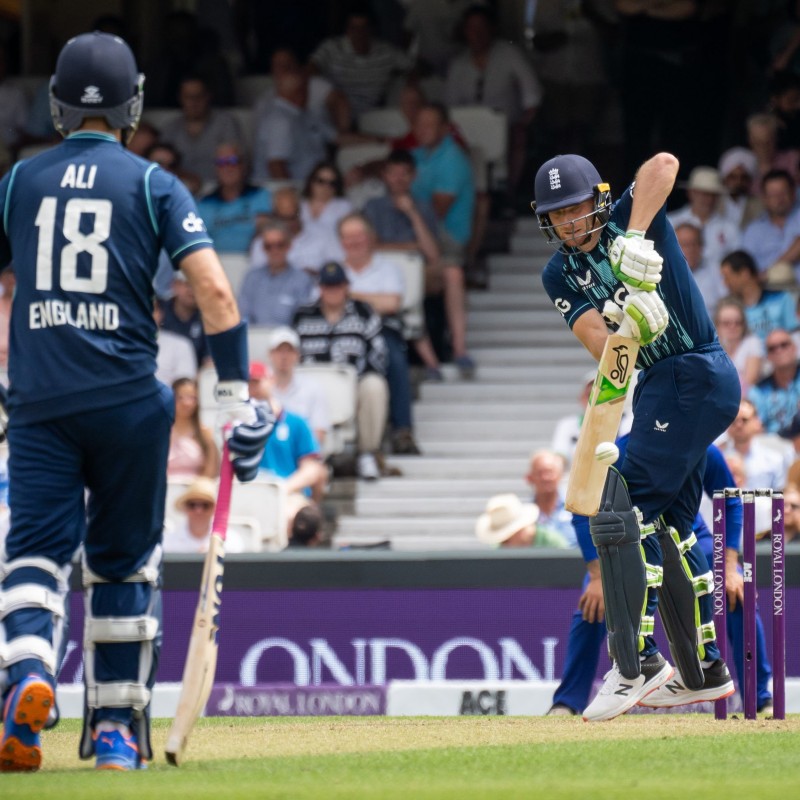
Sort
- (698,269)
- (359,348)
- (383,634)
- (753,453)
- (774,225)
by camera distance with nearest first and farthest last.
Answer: (383,634) < (753,453) < (359,348) < (698,269) < (774,225)

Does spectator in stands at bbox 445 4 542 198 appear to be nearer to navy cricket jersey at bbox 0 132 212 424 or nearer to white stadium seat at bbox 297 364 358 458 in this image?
white stadium seat at bbox 297 364 358 458

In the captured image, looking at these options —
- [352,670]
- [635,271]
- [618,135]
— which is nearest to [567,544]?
[352,670]

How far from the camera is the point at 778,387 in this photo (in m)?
11.8

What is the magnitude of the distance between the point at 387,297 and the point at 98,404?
7.69m

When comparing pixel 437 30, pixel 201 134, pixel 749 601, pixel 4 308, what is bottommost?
pixel 749 601

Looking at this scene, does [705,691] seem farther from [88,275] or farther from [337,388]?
[337,388]

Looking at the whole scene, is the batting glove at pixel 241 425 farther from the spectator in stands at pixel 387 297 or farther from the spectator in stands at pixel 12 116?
the spectator in stands at pixel 12 116

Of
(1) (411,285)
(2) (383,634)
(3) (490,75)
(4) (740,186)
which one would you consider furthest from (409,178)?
(2) (383,634)

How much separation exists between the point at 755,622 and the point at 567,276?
59.2 inches

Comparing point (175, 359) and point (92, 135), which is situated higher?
point (92, 135)

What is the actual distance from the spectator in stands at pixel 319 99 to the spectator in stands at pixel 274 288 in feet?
6.18

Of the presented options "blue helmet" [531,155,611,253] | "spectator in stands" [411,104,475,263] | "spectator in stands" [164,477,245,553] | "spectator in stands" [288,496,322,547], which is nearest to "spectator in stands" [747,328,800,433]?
"spectator in stands" [411,104,475,263]

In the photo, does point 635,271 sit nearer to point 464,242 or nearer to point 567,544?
point 567,544

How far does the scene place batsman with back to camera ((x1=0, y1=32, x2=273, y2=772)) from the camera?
5.18 metres
